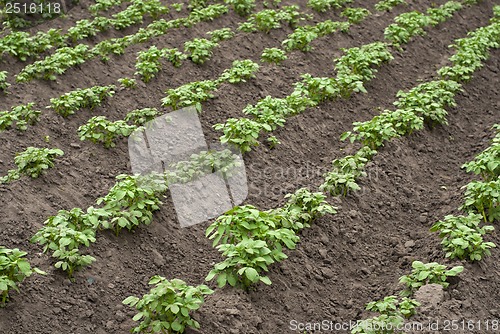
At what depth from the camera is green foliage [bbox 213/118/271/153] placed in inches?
270

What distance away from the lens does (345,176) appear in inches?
245

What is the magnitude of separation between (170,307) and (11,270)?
1273 millimetres

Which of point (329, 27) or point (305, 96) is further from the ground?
point (329, 27)

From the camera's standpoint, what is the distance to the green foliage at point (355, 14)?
→ 11.6m

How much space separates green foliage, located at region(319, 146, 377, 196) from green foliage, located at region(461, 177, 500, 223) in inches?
41.2

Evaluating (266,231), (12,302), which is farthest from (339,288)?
(12,302)

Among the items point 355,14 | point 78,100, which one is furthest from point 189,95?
point 355,14

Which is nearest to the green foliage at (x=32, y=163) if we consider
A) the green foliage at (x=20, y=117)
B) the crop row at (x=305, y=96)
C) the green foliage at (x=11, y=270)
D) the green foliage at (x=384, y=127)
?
the green foliage at (x=20, y=117)

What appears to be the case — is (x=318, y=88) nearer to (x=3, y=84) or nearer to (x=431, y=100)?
(x=431, y=100)

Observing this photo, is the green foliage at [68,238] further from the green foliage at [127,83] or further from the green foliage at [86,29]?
the green foliage at [86,29]

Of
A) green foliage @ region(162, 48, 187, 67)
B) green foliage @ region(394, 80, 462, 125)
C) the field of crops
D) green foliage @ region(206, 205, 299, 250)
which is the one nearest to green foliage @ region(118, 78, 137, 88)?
the field of crops

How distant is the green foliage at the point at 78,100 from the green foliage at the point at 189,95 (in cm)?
77

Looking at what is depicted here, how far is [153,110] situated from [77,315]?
330 centimetres

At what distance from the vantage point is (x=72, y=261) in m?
5.06
